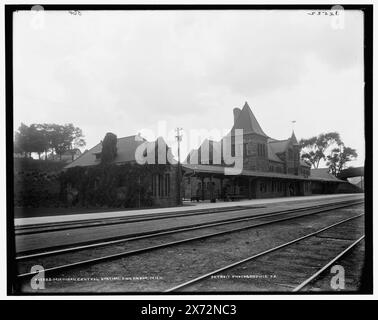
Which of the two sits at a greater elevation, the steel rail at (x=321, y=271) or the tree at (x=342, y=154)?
the tree at (x=342, y=154)

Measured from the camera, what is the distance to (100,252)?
666 cm

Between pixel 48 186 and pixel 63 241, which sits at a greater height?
pixel 48 186

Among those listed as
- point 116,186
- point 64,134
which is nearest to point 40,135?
point 64,134

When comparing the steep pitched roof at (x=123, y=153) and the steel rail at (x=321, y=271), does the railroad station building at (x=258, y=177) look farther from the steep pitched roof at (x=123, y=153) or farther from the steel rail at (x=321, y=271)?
the steel rail at (x=321, y=271)

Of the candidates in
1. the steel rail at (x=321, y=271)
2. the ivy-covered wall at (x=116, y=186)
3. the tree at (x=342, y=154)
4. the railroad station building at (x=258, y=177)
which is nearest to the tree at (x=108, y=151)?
the ivy-covered wall at (x=116, y=186)

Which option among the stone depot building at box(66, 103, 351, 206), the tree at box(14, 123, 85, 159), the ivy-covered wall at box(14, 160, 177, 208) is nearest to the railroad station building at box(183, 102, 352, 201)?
the stone depot building at box(66, 103, 351, 206)

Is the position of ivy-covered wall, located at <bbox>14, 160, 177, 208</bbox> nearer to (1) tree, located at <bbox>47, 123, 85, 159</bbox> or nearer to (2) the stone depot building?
(2) the stone depot building

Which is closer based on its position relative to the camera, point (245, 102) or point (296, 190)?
point (245, 102)

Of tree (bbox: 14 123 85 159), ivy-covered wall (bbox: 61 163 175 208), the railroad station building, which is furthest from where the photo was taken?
the railroad station building

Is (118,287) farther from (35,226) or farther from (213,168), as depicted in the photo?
(213,168)

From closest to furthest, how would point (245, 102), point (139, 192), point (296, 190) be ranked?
point (245, 102)
point (139, 192)
point (296, 190)
